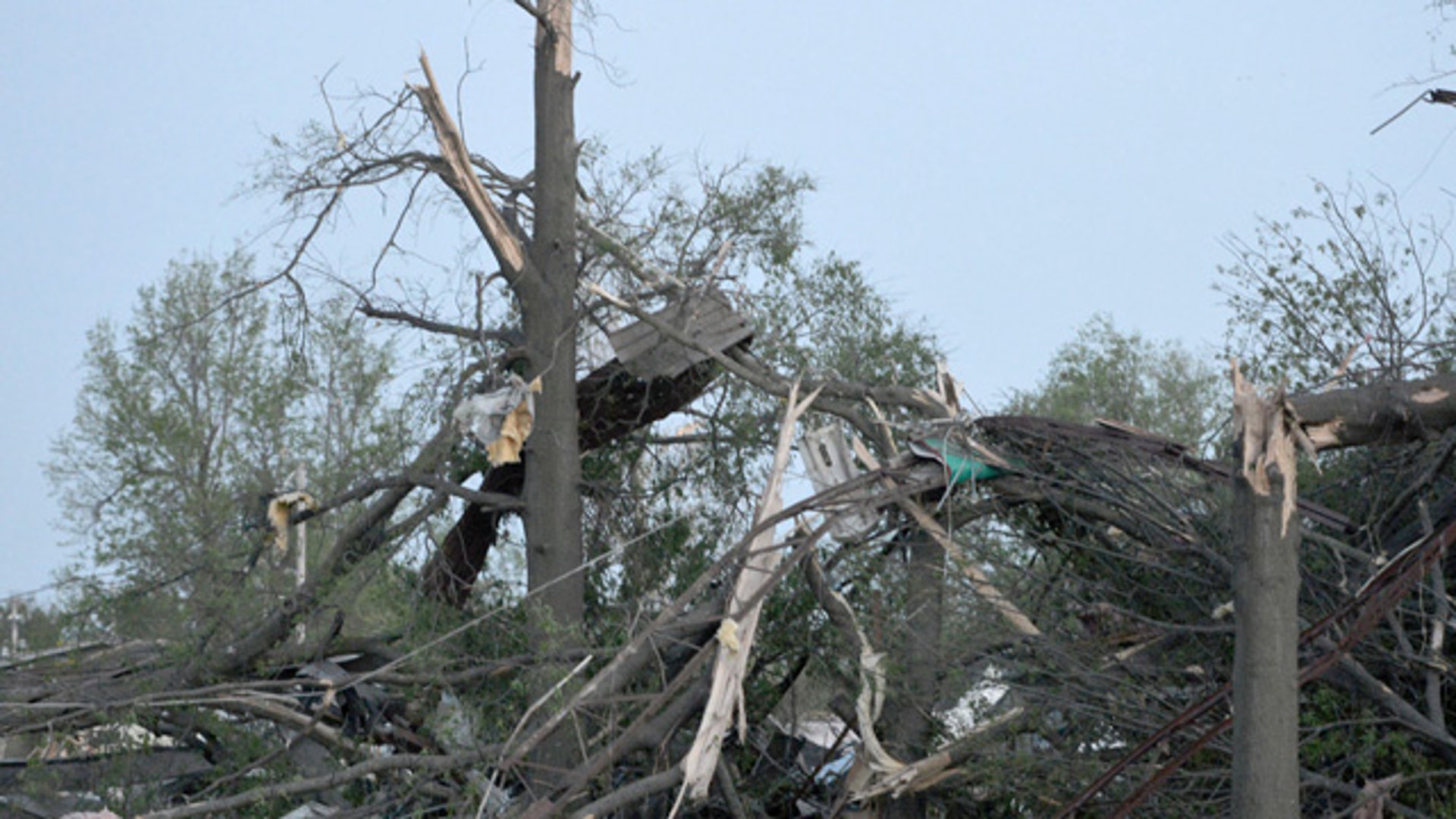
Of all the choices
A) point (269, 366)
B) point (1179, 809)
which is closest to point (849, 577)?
point (1179, 809)

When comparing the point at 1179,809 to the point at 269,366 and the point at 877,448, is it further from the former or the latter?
the point at 269,366

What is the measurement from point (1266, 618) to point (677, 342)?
5.00 metres

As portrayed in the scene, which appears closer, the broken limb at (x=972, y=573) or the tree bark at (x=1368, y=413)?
the tree bark at (x=1368, y=413)

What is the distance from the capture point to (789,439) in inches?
328

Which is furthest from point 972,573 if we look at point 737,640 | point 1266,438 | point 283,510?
point 283,510

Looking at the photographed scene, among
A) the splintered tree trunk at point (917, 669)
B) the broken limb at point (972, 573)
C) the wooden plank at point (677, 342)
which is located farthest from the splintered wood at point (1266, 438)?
the wooden plank at point (677, 342)

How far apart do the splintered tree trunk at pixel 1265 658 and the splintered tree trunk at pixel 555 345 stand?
5069mm

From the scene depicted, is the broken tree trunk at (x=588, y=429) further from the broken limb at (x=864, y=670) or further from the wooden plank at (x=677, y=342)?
the broken limb at (x=864, y=670)

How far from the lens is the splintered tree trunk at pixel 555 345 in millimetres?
9781

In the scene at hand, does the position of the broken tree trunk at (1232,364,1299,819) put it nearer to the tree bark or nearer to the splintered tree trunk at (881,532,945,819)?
the tree bark

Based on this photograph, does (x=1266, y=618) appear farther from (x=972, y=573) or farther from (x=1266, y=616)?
(x=972, y=573)

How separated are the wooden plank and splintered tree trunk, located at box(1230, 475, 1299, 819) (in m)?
4.79

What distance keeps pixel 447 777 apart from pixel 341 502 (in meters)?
2.73

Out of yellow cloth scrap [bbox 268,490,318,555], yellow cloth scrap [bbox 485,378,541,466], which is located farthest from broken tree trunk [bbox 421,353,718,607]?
yellow cloth scrap [bbox 268,490,318,555]
